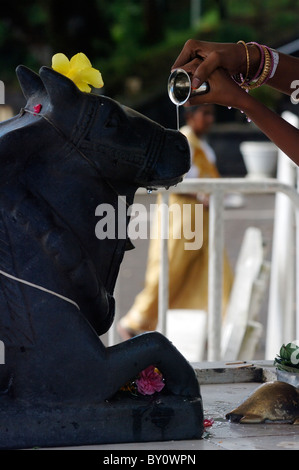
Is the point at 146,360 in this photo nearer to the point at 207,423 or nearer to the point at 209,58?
the point at 207,423

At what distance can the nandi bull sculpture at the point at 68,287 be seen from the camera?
2.05 m

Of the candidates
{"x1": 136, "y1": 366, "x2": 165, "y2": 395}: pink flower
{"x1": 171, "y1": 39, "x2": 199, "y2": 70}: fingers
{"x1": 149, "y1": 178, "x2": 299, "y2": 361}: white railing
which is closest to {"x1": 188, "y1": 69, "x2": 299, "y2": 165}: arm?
{"x1": 171, "y1": 39, "x2": 199, "y2": 70}: fingers

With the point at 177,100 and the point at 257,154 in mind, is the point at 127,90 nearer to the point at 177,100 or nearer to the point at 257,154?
the point at 257,154

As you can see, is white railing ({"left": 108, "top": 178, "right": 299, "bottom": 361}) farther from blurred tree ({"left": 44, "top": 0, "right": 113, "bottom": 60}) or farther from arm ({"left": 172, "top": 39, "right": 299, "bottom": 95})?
blurred tree ({"left": 44, "top": 0, "right": 113, "bottom": 60})

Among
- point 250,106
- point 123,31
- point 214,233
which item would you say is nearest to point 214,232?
point 214,233

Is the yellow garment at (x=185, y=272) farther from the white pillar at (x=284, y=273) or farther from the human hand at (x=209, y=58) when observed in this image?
the human hand at (x=209, y=58)

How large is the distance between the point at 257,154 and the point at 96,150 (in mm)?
13635

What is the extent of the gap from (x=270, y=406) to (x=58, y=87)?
970mm

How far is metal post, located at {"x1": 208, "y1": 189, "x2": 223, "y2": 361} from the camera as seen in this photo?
4.38 m

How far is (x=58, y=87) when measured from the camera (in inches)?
82.1

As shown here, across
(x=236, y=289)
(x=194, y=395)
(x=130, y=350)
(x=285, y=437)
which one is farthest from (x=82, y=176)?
(x=236, y=289)

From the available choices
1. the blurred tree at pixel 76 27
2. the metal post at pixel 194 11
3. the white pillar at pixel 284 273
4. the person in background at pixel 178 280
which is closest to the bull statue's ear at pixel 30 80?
the white pillar at pixel 284 273

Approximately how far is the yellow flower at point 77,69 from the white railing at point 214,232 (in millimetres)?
2056

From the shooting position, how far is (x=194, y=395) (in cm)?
218
